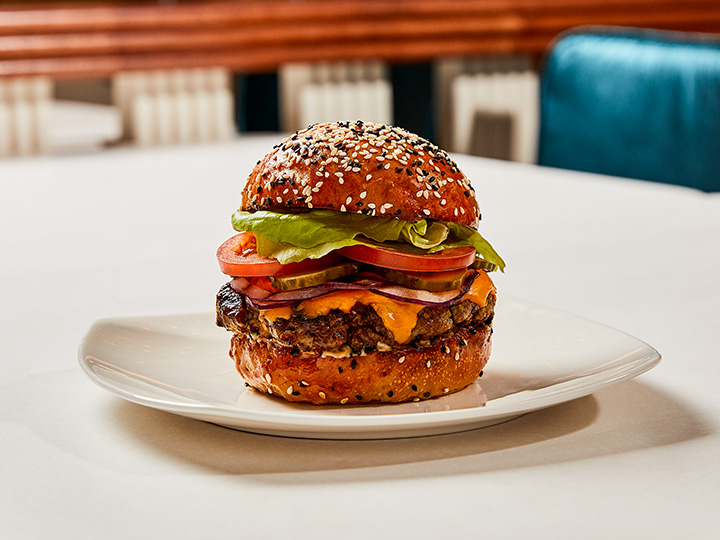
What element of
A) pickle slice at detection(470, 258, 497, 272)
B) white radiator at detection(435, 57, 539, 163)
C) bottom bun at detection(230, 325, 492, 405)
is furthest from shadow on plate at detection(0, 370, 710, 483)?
white radiator at detection(435, 57, 539, 163)

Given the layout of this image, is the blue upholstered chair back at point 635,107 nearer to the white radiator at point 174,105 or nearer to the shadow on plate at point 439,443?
the white radiator at point 174,105

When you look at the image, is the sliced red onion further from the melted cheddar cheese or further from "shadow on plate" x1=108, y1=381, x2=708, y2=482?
"shadow on plate" x1=108, y1=381, x2=708, y2=482

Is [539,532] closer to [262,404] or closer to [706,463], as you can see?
[706,463]

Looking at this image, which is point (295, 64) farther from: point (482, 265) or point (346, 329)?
point (346, 329)

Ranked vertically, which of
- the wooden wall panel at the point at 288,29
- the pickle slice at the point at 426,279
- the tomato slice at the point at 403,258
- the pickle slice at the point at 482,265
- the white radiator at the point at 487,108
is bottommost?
the white radiator at the point at 487,108

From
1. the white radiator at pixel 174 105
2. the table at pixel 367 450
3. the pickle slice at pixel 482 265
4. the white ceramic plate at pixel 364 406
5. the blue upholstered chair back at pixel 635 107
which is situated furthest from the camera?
the white radiator at pixel 174 105

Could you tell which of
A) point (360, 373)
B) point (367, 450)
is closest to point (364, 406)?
point (360, 373)

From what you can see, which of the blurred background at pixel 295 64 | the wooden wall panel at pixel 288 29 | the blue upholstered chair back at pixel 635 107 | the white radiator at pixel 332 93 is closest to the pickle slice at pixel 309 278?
the blue upholstered chair back at pixel 635 107
